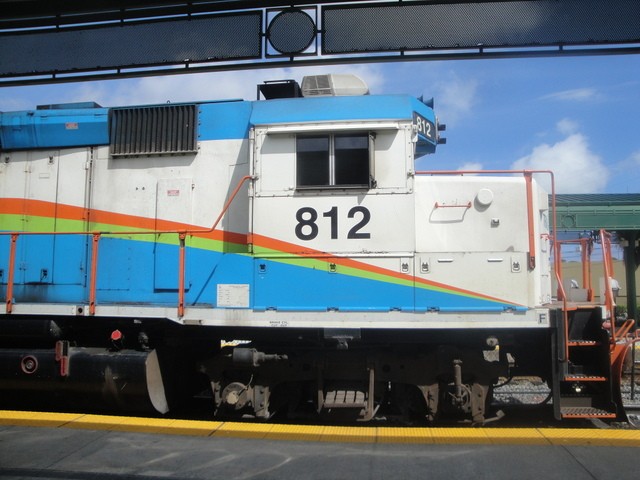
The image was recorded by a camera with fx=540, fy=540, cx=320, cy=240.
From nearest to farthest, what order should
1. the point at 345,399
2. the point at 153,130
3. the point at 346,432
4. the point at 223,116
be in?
the point at 346,432 → the point at 345,399 → the point at 223,116 → the point at 153,130

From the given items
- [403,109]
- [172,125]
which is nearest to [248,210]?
[172,125]

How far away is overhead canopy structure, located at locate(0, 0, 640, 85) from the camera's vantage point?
456 cm

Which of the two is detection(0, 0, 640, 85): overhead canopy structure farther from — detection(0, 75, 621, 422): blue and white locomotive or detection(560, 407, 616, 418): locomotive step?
detection(560, 407, 616, 418): locomotive step

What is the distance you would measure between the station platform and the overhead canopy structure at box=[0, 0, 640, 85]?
3376mm

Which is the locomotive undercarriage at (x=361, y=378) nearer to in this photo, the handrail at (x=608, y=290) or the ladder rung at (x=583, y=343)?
the ladder rung at (x=583, y=343)

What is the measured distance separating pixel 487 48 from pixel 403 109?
1.32 m

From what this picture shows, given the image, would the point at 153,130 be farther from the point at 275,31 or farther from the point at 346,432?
the point at 346,432

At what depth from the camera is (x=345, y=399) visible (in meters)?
6.03

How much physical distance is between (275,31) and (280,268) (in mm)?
2367

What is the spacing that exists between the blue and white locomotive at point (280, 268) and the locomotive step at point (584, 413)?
23 millimetres

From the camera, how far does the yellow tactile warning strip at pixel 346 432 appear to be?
473 cm

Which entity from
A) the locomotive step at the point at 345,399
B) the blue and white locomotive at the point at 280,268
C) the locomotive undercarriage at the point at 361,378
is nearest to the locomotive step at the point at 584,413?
the blue and white locomotive at the point at 280,268

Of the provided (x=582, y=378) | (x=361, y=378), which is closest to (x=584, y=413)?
(x=582, y=378)

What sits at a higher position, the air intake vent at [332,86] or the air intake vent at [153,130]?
the air intake vent at [332,86]
